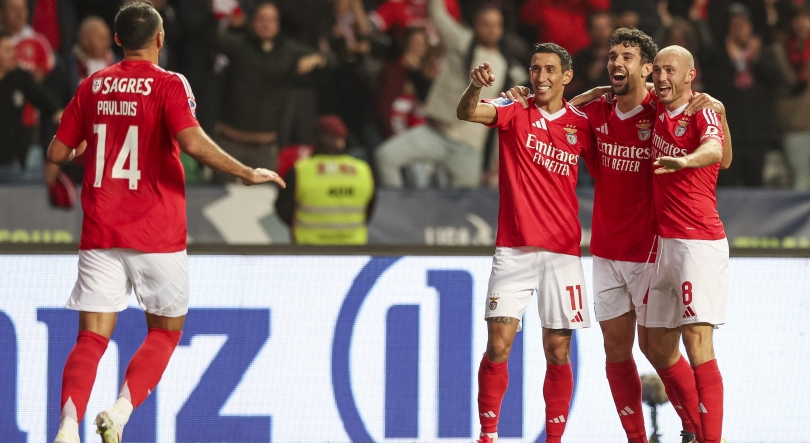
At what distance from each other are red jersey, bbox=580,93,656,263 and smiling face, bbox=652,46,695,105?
27 centimetres

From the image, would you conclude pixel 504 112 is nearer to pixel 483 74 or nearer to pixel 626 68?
pixel 483 74

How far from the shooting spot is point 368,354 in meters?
6.00

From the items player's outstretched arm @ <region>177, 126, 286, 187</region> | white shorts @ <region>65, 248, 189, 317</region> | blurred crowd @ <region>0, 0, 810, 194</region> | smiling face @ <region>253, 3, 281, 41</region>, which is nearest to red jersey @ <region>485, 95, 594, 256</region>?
player's outstretched arm @ <region>177, 126, 286, 187</region>

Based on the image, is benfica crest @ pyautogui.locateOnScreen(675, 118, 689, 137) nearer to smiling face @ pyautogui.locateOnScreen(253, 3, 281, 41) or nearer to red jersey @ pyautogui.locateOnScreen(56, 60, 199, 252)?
red jersey @ pyautogui.locateOnScreen(56, 60, 199, 252)

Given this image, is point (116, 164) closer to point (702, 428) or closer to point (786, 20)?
point (702, 428)

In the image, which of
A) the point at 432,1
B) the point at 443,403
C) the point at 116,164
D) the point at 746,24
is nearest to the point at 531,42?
the point at 432,1

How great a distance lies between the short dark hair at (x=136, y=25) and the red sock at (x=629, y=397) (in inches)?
111

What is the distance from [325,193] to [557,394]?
4.02m

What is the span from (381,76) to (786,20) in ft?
14.0

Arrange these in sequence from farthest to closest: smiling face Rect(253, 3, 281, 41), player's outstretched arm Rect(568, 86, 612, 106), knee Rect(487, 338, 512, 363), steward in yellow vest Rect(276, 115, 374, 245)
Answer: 1. smiling face Rect(253, 3, 281, 41)
2. steward in yellow vest Rect(276, 115, 374, 245)
3. player's outstretched arm Rect(568, 86, 612, 106)
4. knee Rect(487, 338, 512, 363)

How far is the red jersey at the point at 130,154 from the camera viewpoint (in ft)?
15.8

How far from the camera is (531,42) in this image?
10.9 m

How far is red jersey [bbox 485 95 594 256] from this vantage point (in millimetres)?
5309

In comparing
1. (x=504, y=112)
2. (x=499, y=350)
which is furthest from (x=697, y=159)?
(x=499, y=350)
